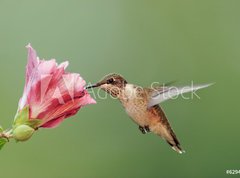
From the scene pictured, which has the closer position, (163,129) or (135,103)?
(135,103)

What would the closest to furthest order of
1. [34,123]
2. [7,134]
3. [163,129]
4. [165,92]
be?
Result: [7,134], [34,123], [165,92], [163,129]

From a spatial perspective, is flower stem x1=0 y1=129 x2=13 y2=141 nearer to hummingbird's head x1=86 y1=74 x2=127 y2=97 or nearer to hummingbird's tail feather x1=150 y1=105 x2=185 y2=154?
hummingbird's head x1=86 y1=74 x2=127 y2=97

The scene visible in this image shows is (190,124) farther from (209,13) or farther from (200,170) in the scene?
(209,13)

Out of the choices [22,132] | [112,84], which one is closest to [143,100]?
[112,84]

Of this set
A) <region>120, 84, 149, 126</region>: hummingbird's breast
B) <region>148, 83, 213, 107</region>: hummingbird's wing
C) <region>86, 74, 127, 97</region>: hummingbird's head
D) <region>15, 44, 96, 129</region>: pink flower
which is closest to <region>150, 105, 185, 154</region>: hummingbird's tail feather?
<region>120, 84, 149, 126</region>: hummingbird's breast

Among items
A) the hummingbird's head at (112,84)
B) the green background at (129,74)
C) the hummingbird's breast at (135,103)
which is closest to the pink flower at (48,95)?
the hummingbird's head at (112,84)

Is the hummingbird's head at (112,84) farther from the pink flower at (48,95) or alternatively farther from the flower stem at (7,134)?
the flower stem at (7,134)

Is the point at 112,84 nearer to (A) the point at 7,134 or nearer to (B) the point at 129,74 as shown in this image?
(A) the point at 7,134
